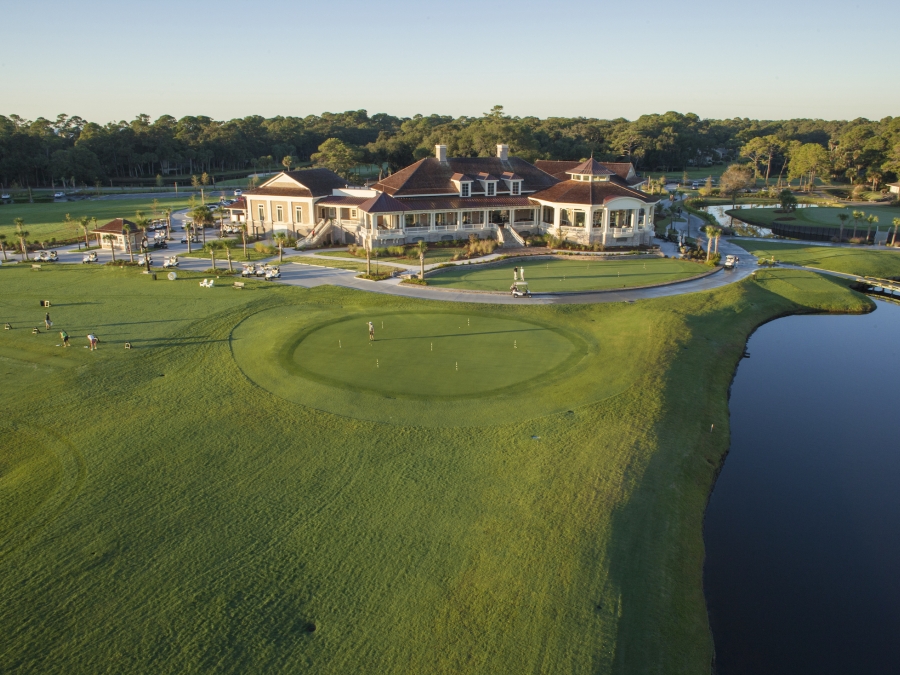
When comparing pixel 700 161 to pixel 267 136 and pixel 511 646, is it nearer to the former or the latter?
pixel 267 136

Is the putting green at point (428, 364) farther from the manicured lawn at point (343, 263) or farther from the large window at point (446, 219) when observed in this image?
the large window at point (446, 219)

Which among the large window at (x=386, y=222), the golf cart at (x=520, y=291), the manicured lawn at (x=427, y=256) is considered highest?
the large window at (x=386, y=222)

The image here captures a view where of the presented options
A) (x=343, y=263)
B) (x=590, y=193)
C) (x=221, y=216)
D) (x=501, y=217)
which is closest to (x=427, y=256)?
(x=343, y=263)

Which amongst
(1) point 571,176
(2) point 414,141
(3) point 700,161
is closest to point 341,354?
(1) point 571,176

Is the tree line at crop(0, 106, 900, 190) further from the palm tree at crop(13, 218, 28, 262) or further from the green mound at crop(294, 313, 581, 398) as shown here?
the green mound at crop(294, 313, 581, 398)

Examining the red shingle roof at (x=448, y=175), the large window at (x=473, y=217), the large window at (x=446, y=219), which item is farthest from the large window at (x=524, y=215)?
the large window at (x=446, y=219)

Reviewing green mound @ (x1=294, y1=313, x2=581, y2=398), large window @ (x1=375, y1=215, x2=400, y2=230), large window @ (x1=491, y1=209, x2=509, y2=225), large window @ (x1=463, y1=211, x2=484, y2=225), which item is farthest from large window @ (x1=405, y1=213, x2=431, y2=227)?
green mound @ (x1=294, y1=313, x2=581, y2=398)
